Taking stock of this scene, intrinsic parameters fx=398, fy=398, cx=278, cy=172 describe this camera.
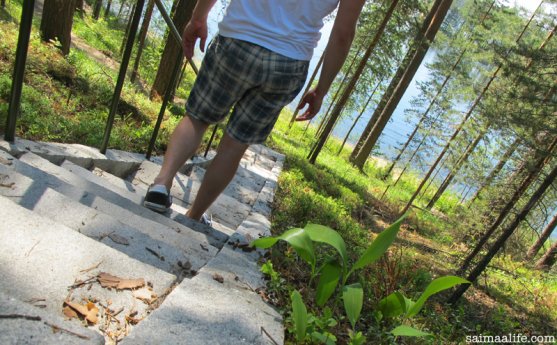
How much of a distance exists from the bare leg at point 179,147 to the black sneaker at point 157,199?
0.11 ft

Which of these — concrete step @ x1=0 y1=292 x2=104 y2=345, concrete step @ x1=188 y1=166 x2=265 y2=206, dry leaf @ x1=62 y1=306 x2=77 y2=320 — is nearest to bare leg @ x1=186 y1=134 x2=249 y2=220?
dry leaf @ x1=62 y1=306 x2=77 y2=320

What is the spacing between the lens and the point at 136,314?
Answer: 122cm

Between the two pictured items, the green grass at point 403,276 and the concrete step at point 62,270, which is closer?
the concrete step at point 62,270

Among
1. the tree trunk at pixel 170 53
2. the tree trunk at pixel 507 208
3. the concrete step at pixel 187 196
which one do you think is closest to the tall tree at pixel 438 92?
the tree trunk at pixel 170 53

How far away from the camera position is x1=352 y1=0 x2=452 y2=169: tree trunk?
487 inches

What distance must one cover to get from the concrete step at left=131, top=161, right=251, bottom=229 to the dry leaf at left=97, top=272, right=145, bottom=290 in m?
2.03

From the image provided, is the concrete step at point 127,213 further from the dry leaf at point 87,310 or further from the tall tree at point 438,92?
the tall tree at point 438,92

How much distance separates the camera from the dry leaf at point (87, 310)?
1108mm

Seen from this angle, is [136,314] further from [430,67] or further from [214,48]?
[430,67]

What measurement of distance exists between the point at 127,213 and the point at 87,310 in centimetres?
86

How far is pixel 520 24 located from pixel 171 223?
1896 cm

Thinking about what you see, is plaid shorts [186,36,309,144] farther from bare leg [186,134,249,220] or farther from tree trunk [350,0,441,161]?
tree trunk [350,0,441,161]

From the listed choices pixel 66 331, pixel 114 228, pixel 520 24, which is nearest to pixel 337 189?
pixel 114 228

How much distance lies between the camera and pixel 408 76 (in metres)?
14.1
